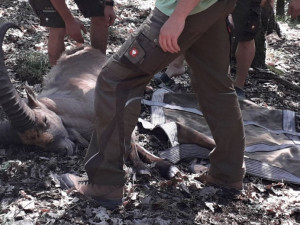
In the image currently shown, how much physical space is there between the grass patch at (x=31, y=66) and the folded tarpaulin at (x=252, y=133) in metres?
1.53

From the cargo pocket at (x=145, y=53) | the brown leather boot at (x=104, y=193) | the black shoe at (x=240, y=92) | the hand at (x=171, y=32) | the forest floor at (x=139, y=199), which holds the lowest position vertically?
the forest floor at (x=139, y=199)

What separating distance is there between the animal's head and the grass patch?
5.05 ft

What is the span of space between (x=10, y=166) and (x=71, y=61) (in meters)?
1.91

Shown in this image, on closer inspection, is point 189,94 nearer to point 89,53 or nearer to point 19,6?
point 89,53

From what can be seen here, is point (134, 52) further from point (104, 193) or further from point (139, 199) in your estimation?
point (139, 199)

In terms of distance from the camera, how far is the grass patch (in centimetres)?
622

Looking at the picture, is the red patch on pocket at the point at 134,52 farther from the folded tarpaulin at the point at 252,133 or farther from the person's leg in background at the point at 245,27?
the person's leg in background at the point at 245,27

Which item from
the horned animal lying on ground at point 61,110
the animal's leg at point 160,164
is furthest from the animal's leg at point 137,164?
the animal's leg at point 160,164

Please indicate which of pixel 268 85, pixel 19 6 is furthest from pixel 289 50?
pixel 19 6

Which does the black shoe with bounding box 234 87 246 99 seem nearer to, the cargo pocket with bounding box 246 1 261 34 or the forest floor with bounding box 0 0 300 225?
the cargo pocket with bounding box 246 1 261 34

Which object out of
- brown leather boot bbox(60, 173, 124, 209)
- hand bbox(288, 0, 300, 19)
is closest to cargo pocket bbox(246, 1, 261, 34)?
hand bbox(288, 0, 300, 19)

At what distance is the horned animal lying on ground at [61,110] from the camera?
409cm

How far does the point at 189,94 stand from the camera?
610cm

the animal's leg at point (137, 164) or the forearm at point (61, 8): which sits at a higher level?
the forearm at point (61, 8)
